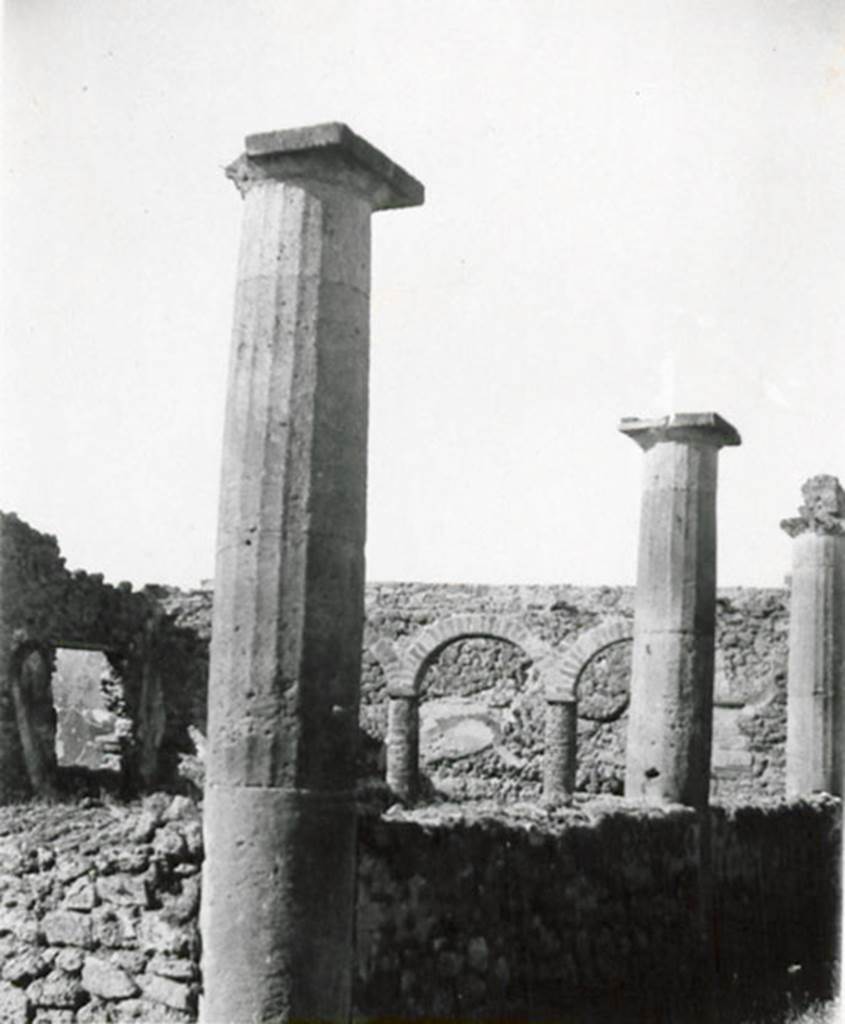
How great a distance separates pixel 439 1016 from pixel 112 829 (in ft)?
5.25

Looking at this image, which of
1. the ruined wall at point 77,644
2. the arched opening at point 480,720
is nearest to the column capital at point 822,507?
the ruined wall at point 77,644

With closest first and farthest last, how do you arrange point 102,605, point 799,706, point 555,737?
1. point 799,706
2. point 102,605
3. point 555,737

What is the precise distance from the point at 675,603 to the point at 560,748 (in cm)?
1061

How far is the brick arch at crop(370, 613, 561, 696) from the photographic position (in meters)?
21.5

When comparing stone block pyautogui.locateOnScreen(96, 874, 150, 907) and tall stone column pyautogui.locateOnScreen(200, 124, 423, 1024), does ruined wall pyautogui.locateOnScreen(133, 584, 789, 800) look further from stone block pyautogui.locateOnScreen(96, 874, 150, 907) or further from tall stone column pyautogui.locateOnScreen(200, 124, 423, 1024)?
tall stone column pyautogui.locateOnScreen(200, 124, 423, 1024)

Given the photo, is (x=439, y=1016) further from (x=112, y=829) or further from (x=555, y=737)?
(x=555, y=737)

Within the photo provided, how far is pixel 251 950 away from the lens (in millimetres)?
5535

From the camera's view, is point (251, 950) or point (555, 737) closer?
point (251, 950)

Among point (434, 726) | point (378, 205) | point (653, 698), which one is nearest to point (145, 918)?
point (378, 205)

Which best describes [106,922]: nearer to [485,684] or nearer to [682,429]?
[682,429]

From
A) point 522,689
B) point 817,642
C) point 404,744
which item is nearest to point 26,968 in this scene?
point 817,642

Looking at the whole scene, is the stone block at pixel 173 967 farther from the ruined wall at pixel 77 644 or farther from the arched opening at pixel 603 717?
the arched opening at pixel 603 717

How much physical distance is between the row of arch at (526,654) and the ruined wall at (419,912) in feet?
35.1

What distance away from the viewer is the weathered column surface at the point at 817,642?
1414cm
